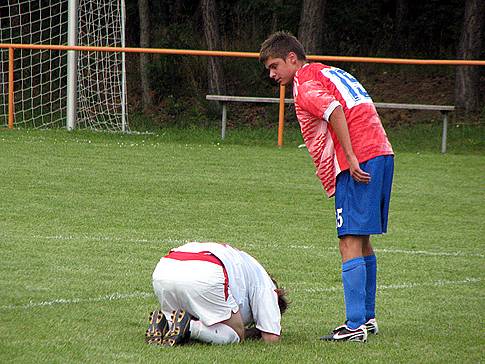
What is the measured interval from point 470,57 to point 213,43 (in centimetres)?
584

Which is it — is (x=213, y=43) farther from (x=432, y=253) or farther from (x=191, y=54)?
(x=432, y=253)

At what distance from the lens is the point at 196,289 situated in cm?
585

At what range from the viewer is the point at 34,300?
22.6 feet

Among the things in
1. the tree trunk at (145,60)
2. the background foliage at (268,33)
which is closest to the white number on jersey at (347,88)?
the background foliage at (268,33)

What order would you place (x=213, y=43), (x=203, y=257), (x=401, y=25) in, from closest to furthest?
(x=203, y=257)
(x=213, y=43)
(x=401, y=25)

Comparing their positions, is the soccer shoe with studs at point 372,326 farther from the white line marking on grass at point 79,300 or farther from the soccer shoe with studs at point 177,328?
the white line marking on grass at point 79,300

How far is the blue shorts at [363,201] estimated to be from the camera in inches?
241

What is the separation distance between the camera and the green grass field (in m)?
5.96

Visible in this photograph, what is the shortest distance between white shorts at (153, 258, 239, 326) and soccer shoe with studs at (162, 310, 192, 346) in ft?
0.31

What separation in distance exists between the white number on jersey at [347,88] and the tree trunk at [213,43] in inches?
717

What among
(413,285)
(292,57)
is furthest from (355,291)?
(413,285)

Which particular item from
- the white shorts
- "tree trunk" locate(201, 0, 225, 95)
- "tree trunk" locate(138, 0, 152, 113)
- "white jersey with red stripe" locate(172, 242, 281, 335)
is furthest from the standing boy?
"tree trunk" locate(138, 0, 152, 113)

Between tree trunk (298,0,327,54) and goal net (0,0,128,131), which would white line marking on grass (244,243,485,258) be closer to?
goal net (0,0,128,131)

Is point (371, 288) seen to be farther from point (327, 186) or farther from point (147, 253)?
point (147, 253)
